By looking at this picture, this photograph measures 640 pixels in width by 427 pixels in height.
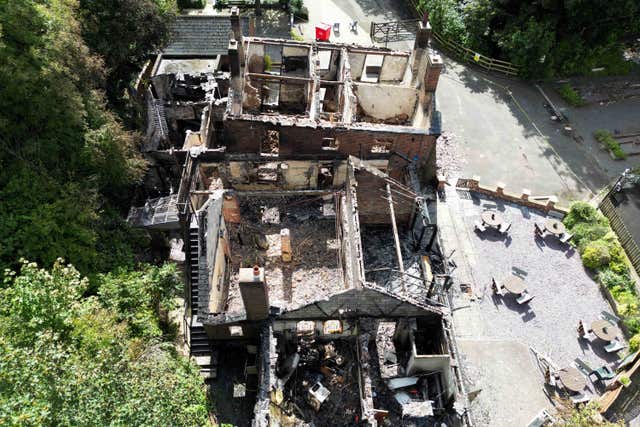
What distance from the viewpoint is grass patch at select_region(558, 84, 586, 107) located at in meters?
35.3

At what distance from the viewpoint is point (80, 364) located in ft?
41.9

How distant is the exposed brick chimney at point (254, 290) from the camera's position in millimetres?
16609

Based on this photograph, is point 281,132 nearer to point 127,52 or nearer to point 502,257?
point 127,52

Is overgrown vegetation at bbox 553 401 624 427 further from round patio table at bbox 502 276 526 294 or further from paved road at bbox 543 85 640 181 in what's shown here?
paved road at bbox 543 85 640 181

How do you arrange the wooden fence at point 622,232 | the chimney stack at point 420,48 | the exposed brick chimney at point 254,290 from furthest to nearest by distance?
the wooden fence at point 622,232 < the chimney stack at point 420,48 < the exposed brick chimney at point 254,290

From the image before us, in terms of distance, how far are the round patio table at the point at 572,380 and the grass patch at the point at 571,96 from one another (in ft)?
75.2

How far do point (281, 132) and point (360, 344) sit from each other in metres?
12.0

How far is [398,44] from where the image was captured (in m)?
39.0

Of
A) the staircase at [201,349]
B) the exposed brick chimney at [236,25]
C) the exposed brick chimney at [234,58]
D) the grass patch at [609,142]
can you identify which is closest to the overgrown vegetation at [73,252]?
the staircase at [201,349]

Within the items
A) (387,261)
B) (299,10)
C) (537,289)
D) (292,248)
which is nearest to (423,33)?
(387,261)

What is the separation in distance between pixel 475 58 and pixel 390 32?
7.84m

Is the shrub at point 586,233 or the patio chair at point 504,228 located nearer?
the shrub at point 586,233

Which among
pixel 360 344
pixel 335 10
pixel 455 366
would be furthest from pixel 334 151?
pixel 335 10

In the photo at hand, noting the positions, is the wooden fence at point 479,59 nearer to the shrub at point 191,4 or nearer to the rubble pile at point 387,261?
the rubble pile at point 387,261
